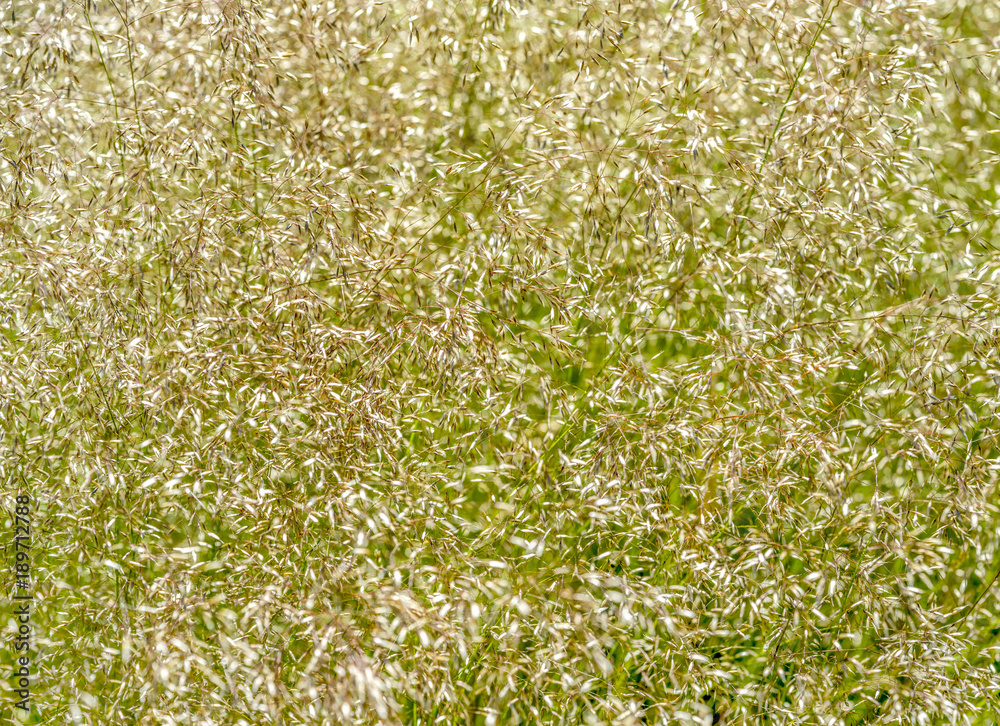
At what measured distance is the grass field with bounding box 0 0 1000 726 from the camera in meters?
2.39

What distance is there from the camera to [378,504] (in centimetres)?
243

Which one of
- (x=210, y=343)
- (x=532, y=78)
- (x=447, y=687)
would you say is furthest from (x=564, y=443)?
(x=532, y=78)

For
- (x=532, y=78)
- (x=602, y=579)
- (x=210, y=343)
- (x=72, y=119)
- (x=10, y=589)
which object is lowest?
(x=10, y=589)

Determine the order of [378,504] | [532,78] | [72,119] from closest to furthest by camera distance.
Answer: [378,504]
[72,119]
[532,78]

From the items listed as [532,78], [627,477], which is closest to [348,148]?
[532,78]

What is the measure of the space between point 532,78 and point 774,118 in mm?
993

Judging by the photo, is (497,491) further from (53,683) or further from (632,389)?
(53,683)

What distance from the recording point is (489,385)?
102 inches

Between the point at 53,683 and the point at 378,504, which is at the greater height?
the point at 378,504

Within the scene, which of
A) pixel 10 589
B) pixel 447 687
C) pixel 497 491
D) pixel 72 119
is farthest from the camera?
pixel 72 119

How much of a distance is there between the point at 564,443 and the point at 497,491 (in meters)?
0.30

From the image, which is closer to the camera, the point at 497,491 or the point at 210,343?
the point at 210,343

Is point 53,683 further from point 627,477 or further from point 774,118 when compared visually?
point 774,118

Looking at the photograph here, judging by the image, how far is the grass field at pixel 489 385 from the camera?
2391 mm
